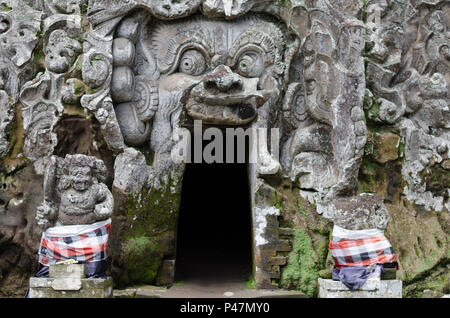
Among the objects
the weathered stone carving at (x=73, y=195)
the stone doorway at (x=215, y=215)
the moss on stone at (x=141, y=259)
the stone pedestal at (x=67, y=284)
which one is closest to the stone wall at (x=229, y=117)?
the moss on stone at (x=141, y=259)

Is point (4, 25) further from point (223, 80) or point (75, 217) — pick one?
point (75, 217)

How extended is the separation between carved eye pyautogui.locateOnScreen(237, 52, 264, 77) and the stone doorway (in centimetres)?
208

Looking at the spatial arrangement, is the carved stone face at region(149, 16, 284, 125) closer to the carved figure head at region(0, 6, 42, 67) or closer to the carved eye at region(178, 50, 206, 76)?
the carved eye at region(178, 50, 206, 76)

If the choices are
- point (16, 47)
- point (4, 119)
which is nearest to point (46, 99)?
point (4, 119)

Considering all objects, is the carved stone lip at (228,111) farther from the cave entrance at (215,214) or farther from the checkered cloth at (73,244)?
the checkered cloth at (73,244)

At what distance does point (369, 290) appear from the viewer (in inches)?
254

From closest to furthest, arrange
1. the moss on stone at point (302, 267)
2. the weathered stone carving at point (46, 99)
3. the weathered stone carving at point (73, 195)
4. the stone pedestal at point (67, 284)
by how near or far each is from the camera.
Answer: the stone pedestal at point (67, 284) → the weathered stone carving at point (73, 195) → the moss on stone at point (302, 267) → the weathered stone carving at point (46, 99)

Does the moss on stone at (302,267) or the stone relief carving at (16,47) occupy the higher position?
the stone relief carving at (16,47)

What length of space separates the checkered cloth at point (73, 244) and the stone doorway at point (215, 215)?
3126mm

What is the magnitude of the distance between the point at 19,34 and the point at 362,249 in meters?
5.00

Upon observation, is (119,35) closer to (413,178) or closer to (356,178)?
(356,178)

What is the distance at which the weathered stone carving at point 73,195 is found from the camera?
263 inches

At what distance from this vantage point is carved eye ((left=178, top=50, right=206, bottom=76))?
330 inches
